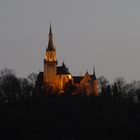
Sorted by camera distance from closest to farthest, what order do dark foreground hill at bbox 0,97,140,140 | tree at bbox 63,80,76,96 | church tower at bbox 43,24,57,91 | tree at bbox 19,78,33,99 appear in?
1. dark foreground hill at bbox 0,97,140,140
2. tree at bbox 19,78,33,99
3. tree at bbox 63,80,76,96
4. church tower at bbox 43,24,57,91

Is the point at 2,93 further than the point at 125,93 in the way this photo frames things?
No

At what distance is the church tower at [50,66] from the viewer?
519 feet

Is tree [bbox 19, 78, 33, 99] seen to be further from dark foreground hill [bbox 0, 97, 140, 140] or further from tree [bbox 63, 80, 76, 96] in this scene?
dark foreground hill [bbox 0, 97, 140, 140]

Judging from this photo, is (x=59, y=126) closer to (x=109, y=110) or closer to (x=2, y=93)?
(x=109, y=110)

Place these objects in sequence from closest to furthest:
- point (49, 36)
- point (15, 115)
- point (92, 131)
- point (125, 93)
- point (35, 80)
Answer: point (92, 131)
point (15, 115)
point (125, 93)
point (35, 80)
point (49, 36)

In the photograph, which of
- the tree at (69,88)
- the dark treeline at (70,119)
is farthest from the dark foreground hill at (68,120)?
the tree at (69,88)

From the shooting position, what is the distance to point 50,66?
16288 centimetres

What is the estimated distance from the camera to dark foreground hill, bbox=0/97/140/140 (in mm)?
92938

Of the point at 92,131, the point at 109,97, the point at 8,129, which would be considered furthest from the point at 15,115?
the point at 109,97

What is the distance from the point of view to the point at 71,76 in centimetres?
16238

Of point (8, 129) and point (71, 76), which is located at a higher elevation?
point (71, 76)

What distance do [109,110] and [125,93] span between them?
39188 mm

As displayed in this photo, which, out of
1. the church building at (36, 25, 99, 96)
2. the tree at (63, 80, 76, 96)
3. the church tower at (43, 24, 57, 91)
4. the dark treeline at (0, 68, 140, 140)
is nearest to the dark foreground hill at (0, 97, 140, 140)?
the dark treeline at (0, 68, 140, 140)

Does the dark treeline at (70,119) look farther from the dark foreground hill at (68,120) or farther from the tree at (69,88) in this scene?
the tree at (69,88)
